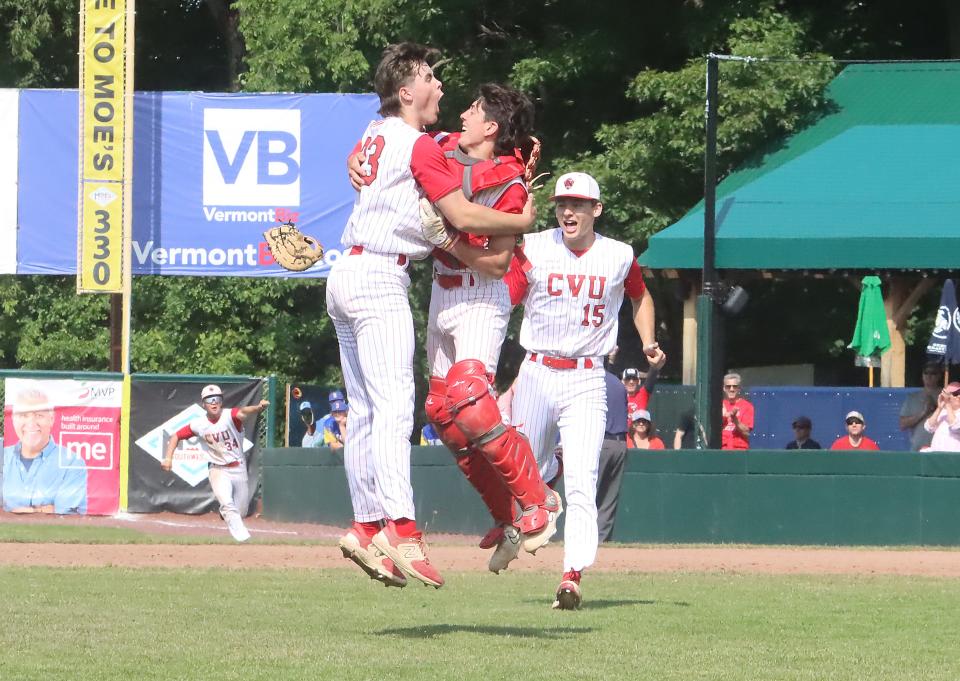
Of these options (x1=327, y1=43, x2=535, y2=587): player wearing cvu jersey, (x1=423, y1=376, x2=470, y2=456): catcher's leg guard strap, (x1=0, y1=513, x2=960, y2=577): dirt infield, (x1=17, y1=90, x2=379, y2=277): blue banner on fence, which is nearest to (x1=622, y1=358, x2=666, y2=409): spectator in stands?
(x1=0, y1=513, x2=960, y2=577): dirt infield

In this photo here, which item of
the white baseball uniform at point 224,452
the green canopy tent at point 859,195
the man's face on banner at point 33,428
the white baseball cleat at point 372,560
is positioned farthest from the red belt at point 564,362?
the man's face on banner at point 33,428

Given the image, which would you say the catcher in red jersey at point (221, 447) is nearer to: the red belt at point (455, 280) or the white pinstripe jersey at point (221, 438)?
the white pinstripe jersey at point (221, 438)

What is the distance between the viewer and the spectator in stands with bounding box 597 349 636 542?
14.8 meters

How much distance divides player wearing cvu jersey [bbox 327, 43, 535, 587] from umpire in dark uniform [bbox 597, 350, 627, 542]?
735 cm

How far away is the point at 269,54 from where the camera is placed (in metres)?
25.6

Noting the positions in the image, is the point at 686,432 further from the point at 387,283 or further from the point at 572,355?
the point at 387,283

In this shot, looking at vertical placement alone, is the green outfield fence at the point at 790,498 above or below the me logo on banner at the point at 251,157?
below

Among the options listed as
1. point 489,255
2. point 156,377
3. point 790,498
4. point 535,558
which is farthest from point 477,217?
point 156,377

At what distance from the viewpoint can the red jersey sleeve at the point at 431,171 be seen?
6.98 m

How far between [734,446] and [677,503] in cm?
179

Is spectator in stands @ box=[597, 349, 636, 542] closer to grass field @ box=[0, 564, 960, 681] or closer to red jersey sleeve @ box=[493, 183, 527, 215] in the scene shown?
grass field @ box=[0, 564, 960, 681]

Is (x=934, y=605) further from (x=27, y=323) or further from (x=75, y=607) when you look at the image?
(x=27, y=323)

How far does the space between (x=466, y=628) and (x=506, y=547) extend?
47 centimetres

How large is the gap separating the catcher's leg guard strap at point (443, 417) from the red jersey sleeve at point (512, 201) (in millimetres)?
828
